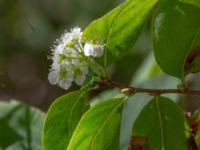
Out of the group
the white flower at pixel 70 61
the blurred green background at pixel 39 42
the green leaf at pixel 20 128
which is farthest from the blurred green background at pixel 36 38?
the white flower at pixel 70 61

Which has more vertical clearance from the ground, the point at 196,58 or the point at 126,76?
the point at 126,76

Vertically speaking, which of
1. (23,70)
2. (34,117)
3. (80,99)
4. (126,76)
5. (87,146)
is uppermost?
(23,70)

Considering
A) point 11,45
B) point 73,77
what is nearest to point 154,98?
point 73,77

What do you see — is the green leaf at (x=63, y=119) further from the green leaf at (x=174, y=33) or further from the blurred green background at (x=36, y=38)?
the blurred green background at (x=36, y=38)

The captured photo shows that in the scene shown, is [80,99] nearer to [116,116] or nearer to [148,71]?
[116,116]

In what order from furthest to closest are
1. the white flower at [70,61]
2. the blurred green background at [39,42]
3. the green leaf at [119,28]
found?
the blurred green background at [39,42], the white flower at [70,61], the green leaf at [119,28]

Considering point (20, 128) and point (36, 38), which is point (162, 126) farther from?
point (36, 38)

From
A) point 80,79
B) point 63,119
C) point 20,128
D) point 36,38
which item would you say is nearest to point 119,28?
point 80,79
